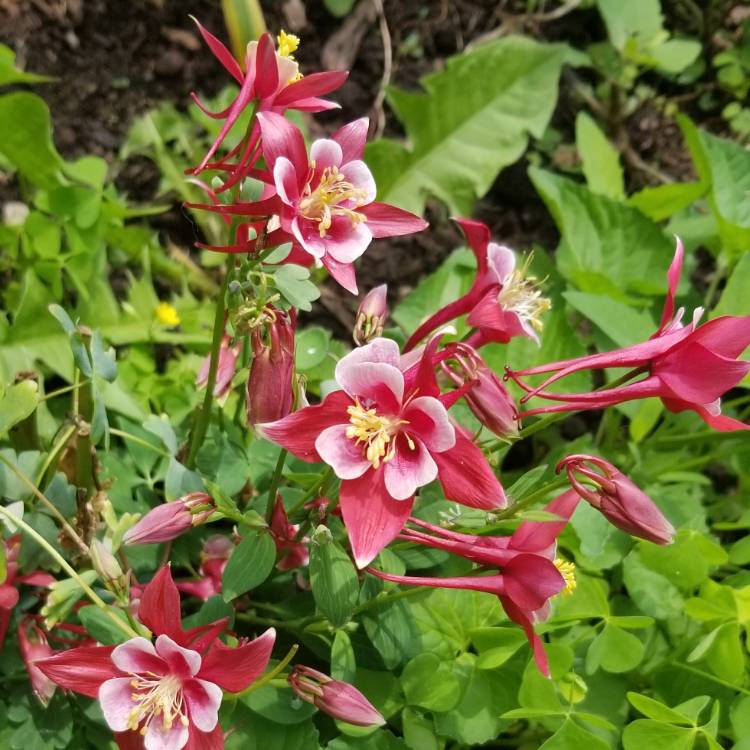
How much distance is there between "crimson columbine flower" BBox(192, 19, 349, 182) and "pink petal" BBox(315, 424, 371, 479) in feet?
0.82

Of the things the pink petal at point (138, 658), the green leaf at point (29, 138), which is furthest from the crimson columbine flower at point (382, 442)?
the green leaf at point (29, 138)

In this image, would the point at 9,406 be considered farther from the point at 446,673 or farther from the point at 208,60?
the point at 208,60

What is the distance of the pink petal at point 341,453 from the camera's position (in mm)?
753

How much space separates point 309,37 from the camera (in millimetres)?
2004

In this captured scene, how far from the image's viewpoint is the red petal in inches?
31.2

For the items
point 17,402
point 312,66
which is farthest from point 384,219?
point 312,66

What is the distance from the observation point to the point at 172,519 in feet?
2.72

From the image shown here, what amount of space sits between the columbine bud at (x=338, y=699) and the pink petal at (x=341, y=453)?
9.0 inches

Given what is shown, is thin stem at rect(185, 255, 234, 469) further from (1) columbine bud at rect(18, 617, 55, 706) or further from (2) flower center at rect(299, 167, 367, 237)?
(1) columbine bud at rect(18, 617, 55, 706)

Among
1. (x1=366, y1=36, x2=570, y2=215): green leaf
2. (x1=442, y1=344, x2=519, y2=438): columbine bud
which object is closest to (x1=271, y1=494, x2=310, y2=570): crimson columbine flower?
(x1=442, y1=344, x2=519, y2=438): columbine bud

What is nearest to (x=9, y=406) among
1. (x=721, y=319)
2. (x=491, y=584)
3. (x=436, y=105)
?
(x=491, y=584)

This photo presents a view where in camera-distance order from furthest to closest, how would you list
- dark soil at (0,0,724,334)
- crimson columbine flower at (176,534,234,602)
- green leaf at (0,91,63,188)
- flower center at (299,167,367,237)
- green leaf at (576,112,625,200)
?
1. dark soil at (0,0,724,334)
2. green leaf at (576,112,625,200)
3. green leaf at (0,91,63,188)
4. crimson columbine flower at (176,534,234,602)
5. flower center at (299,167,367,237)

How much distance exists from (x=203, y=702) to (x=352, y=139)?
1.84ft

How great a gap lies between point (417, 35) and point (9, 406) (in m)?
1.55
